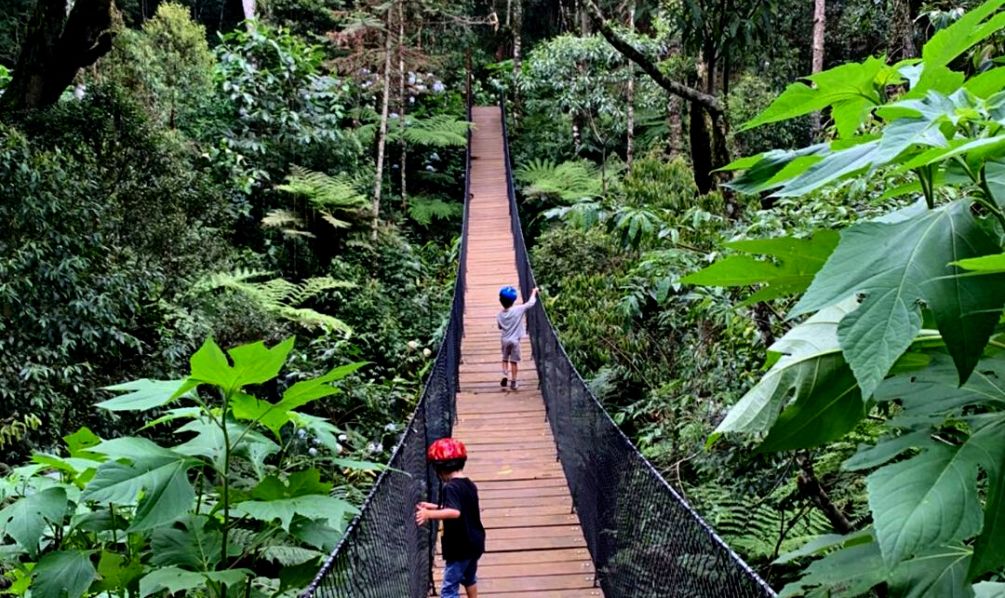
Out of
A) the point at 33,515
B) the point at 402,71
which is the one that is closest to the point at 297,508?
the point at 33,515

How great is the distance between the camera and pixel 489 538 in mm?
5168

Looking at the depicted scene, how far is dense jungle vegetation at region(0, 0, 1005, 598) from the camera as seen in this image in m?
0.74

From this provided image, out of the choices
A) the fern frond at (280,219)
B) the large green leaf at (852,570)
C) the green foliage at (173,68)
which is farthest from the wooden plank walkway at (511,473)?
the green foliage at (173,68)

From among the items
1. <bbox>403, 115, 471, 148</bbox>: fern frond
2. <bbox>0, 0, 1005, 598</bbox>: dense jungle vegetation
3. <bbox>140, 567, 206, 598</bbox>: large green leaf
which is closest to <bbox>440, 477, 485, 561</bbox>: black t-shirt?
<bbox>0, 0, 1005, 598</bbox>: dense jungle vegetation

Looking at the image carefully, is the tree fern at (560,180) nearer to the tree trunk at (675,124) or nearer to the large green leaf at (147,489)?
the tree trunk at (675,124)

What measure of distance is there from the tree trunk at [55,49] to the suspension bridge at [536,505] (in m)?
4.22

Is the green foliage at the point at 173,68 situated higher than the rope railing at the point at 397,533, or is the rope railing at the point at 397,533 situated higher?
the green foliage at the point at 173,68

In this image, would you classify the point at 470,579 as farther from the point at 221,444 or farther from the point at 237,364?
the point at 237,364

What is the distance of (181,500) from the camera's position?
3.95 feet

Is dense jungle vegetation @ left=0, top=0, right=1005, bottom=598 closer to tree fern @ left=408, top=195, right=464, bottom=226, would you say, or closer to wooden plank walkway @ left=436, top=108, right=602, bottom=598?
tree fern @ left=408, top=195, right=464, bottom=226

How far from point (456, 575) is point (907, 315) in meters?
3.76

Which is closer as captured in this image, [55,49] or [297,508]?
[297,508]

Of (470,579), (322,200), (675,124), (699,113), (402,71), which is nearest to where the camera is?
(470,579)

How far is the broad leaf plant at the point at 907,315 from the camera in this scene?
629 millimetres
